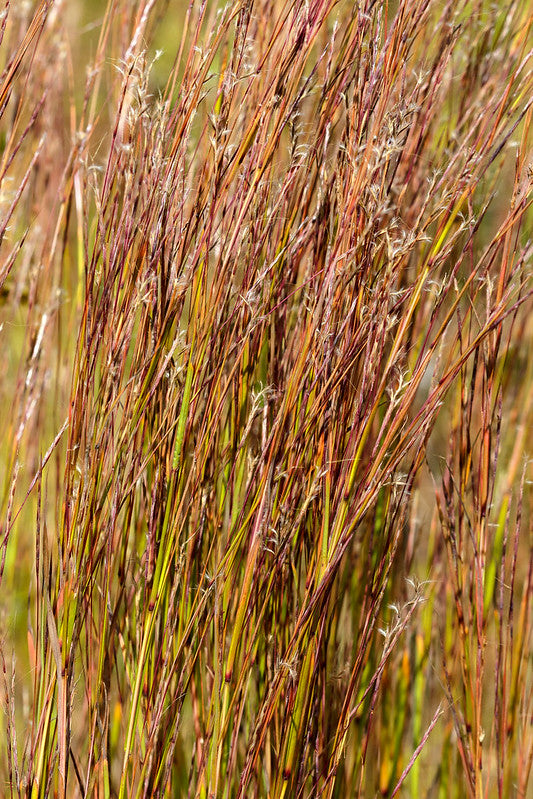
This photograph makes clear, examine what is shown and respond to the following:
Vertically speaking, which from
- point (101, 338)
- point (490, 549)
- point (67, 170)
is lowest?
point (490, 549)

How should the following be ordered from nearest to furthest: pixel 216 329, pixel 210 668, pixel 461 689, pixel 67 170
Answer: pixel 216 329
pixel 210 668
pixel 461 689
pixel 67 170

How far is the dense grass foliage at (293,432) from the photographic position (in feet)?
2.84

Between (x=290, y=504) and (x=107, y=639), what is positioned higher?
(x=290, y=504)

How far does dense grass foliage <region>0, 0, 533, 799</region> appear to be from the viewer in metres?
0.87

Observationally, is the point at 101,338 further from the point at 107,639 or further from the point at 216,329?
the point at 107,639

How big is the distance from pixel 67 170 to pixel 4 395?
0.48 metres

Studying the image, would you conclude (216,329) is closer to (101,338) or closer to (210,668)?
(101,338)

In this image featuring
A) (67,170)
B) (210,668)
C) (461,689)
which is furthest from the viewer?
(67,170)

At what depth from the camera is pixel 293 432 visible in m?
0.89

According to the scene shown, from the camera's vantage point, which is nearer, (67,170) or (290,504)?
(290,504)

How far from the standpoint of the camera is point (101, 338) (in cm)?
93

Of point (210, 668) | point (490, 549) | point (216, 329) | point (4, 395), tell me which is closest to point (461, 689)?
point (490, 549)

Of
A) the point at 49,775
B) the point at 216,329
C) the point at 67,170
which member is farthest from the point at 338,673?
the point at 67,170

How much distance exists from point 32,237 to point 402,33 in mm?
823
